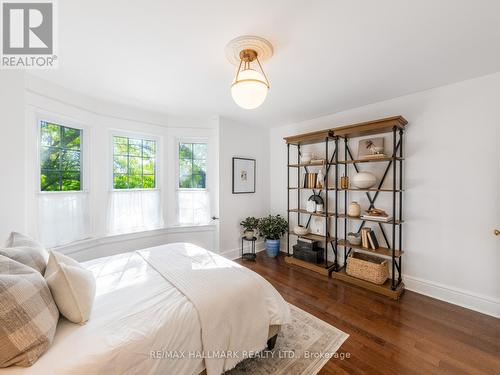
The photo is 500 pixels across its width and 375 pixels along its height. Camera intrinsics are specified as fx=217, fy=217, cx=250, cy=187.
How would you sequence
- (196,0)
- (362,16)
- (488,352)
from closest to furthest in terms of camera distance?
(196,0), (362,16), (488,352)

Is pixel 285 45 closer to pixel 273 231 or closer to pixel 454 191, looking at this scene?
pixel 454 191

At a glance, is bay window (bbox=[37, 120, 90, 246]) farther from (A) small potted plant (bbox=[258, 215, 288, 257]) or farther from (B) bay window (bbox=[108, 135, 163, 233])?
(A) small potted plant (bbox=[258, 215, 288, 257])

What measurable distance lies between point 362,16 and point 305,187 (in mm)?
2364

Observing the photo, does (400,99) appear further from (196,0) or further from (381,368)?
(381,368)

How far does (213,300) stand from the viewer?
1.39 m

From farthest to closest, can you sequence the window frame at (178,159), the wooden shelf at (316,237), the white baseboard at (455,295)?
the window frame at (178,159)
the wooden shelf at (316,237)
the white baseboard at (455,295)

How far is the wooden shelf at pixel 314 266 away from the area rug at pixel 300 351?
1055mm

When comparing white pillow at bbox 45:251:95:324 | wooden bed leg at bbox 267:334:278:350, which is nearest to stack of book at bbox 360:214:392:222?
wooden bed leg at bbox 267:334:278:350

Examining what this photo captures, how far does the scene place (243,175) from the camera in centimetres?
397

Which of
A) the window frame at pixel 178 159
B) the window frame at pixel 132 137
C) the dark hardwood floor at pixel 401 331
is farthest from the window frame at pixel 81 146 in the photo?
the dark hardwood floor at pixel 401 331

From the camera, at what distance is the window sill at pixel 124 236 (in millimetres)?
2588

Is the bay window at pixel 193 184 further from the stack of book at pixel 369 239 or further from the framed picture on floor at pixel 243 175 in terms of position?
the stack of book at pixel 369 239

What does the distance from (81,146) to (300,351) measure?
3363 millimetres

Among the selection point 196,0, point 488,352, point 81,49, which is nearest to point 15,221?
point 81,49
